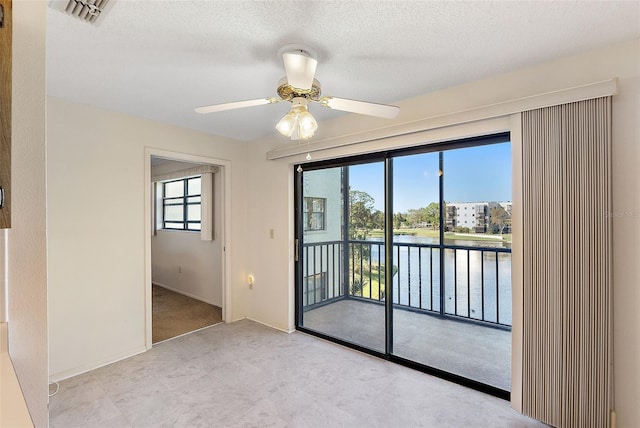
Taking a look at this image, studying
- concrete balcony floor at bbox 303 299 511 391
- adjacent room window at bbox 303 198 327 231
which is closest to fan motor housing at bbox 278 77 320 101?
adjacent room window at bbox 303 198 327 231

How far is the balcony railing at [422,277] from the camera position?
3.37 m

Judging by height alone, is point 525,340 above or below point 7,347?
below

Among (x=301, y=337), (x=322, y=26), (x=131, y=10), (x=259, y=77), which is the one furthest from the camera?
(x=301, y=337)

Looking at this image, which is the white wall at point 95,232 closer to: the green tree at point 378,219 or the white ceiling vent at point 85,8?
the white ceiling vent at point 85,8

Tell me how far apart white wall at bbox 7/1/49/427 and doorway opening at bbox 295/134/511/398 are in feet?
7.73

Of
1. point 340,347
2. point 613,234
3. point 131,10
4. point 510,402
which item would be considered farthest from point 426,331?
point 131,10

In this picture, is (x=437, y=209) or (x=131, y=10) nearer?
(x=131, y=10)

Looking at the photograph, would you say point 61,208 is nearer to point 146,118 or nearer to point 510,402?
point 146,118

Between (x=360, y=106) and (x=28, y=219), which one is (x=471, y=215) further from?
(x=28, y=219)

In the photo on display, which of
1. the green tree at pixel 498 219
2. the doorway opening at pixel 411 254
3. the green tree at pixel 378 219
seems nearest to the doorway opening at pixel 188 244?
the doorway opening at pixel 411 254

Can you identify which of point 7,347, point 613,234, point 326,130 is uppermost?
point 326,130

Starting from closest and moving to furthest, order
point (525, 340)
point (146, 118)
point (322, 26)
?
point (322, 26), point (525, 340), point (146, 118)

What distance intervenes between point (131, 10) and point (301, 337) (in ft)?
9.93

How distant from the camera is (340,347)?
9.83ft
